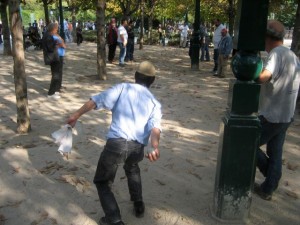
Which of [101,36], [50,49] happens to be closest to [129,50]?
[101,36]

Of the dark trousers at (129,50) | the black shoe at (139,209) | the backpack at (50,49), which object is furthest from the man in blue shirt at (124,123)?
the dark trousers at (129,50)

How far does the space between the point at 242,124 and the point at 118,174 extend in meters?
1.97

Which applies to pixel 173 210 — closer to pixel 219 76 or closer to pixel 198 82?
pixel 198 82

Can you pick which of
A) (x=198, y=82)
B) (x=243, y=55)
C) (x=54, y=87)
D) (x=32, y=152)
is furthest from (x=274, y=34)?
(x=198, y=82)

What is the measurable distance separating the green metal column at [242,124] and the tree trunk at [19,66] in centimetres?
375

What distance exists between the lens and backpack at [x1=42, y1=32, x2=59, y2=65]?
28.0ft

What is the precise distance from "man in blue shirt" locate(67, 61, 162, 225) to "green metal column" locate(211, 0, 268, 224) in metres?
0.68

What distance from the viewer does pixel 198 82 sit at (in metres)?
11.2

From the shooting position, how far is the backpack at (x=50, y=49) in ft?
28.0

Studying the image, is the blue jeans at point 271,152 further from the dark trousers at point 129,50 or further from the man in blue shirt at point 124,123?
the dark trousers at point 129,50

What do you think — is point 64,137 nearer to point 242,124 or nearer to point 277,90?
point 242,124

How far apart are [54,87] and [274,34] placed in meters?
6.38

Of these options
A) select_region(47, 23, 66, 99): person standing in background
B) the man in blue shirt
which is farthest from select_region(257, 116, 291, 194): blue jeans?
select_region(47, 23, 66, 99): person standing in background

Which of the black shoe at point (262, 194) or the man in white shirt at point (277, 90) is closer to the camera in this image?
the man in white shirt at point (277, 90)
